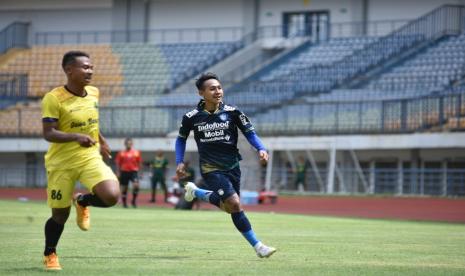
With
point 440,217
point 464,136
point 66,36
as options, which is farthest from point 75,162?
point 66,36

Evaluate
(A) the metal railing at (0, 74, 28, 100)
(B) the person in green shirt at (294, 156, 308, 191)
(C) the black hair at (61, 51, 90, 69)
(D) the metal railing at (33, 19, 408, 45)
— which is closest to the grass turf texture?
A: (C) the black hair at (61, 51, 90, 69)

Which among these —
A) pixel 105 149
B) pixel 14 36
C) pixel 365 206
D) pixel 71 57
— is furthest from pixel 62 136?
pixel 14 36

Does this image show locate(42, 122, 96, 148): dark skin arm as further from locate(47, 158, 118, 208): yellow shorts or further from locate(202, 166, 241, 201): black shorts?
locate(202, 166, 241, 201): black shorts

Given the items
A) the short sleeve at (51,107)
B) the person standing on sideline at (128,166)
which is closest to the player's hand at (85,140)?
the short sleeve at (51,107)

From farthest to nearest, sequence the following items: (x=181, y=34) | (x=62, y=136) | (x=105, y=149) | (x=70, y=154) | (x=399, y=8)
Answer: (x=181, y=34) → (x=399, y=8) → (x=105, y=149) → (x=70, y=154) → (x=62, y=136)

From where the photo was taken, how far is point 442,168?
4222 centimetres

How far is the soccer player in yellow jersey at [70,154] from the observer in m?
12.3

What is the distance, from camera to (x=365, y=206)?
117 ft

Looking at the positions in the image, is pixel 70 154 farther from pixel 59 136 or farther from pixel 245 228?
pixel 245 228

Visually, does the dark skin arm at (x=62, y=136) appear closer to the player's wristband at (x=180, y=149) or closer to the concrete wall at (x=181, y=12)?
the player's wristband at (x=180, y=149)

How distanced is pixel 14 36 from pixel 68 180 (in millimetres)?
47244

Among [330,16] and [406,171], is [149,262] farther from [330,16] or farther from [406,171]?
[330,16]

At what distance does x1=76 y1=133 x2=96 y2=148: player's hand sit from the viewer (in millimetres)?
11969

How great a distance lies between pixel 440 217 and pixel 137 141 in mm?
19200
